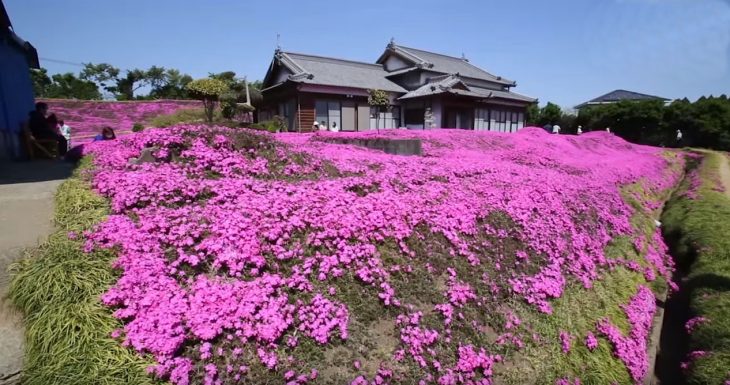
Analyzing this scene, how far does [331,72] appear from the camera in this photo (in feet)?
97.8

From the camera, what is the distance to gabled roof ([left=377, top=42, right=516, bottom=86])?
3338 centimetres

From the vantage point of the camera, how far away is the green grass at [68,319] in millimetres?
2828

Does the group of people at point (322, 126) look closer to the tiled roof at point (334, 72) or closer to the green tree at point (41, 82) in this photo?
the tiled roof at point (334, 72)

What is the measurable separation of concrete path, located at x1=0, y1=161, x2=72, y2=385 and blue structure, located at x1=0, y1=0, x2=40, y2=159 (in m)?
1.82

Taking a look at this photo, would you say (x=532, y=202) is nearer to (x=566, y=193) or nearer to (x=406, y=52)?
(x=566, y=193)

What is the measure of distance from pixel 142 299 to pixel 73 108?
35.7 meters

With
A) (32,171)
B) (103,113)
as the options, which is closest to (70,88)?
(103,113)

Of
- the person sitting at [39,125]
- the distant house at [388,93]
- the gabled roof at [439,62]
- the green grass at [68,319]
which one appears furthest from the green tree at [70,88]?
the green grass at [68,319]

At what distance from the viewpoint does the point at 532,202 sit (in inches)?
287

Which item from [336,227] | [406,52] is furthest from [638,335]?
[406,52]

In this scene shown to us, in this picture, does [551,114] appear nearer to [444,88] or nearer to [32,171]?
[444,88]

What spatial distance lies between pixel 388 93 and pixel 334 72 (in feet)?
15.8

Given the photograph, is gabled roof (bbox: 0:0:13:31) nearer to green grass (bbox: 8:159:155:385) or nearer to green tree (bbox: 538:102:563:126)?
green grass (bbox: 8:159:155:385)

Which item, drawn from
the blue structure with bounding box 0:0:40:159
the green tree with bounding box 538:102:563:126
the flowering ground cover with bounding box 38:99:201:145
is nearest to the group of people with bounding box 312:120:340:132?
the flowering ground cover with bounding box 38:99:201:145
